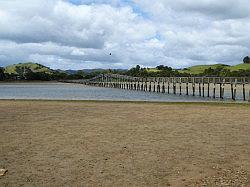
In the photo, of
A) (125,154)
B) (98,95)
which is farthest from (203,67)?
(125,154)

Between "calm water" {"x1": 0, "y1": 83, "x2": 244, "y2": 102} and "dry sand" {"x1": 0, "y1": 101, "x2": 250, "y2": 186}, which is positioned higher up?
"dry sand" {"x1": 0, "y1": 101, "x2": 250, "y2": 186}

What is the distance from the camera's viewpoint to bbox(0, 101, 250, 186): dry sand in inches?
361

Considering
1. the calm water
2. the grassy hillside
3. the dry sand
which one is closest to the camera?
the dry sand

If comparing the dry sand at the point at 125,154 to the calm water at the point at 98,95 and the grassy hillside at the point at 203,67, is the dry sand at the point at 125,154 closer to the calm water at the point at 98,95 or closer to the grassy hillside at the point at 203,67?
the calm water at the point at 98,95

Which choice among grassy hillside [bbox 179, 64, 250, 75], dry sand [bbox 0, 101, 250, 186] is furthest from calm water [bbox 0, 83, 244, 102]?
grassy hillside [bbox 179, 64, 250, 75]

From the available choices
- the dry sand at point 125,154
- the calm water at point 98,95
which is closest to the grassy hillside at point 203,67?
the calm water at point 98,95

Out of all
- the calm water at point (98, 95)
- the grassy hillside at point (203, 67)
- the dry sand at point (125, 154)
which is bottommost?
the calm water at point (98, 95)

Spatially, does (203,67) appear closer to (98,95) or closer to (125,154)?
(98,95)

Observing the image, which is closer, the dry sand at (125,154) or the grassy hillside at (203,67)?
the dry sand at (125,154)

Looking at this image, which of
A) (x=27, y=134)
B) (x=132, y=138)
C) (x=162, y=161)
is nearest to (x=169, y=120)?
(x=132, y=138)

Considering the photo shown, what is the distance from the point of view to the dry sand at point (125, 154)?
30.1 ft

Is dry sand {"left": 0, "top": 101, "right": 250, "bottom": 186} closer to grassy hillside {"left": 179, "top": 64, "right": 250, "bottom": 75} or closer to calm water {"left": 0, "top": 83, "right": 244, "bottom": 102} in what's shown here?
calm water {"left": 0, "top": 83, "right": 244, "bottom": 102}

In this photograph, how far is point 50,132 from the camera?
53.8ft

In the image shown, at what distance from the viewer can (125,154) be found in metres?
11.8
